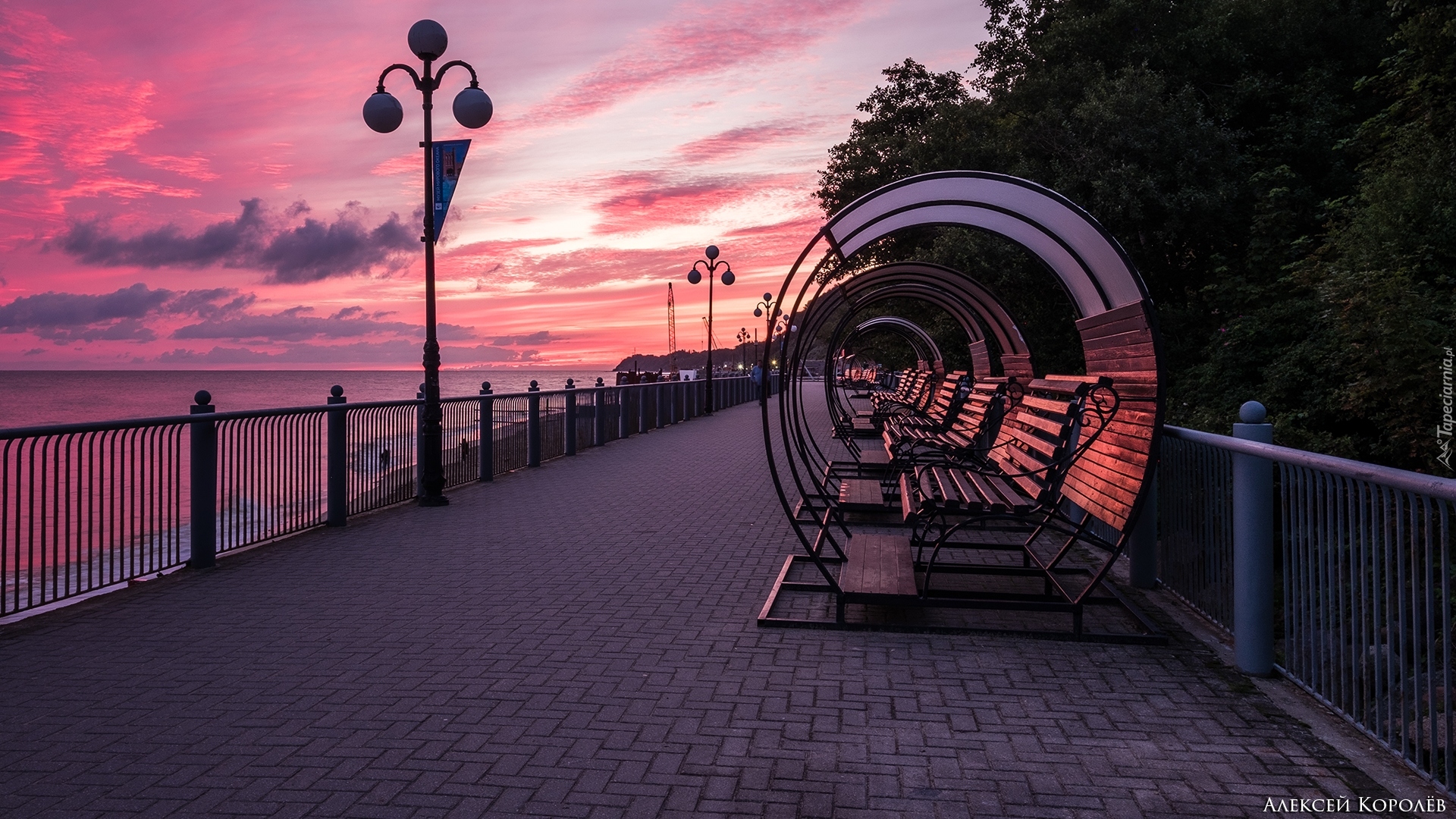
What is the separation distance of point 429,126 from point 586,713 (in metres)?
8.79

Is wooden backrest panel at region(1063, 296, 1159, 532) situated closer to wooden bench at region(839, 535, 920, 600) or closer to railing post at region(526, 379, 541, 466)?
wooden bench at region(839, 535, 920, 600)

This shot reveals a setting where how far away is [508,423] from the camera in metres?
13.5

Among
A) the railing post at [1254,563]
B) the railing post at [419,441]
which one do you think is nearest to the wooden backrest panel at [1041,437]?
the railing post at [1254,563]

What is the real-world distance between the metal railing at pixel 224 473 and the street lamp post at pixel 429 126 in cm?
Answer: 26

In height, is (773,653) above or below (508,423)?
below

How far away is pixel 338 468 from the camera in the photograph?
9.12 metres

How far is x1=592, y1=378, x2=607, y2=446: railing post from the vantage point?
18.1 m

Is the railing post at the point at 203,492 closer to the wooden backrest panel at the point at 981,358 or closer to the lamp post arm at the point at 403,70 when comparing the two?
the lamp post arm at the point at 403,70

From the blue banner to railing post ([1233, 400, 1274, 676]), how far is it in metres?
8.95

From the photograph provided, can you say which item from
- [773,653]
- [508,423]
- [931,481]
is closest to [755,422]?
[508,423]

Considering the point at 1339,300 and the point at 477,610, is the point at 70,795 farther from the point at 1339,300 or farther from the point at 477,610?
the point at 1339,300

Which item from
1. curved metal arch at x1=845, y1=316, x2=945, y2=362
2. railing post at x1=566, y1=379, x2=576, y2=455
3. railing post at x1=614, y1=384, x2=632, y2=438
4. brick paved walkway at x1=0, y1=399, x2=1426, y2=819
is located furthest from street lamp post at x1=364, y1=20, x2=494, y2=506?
curved metal arch at x1=845, y1=316, x2=945, y2=362

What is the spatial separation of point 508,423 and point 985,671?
9.98 metres

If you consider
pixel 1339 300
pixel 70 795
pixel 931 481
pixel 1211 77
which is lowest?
pixel 70 795
